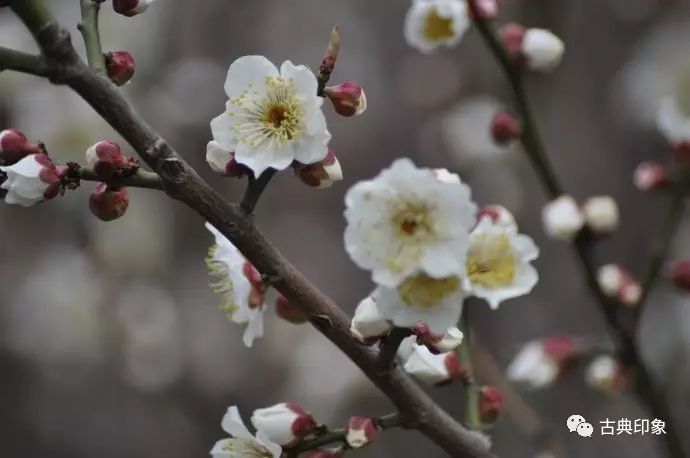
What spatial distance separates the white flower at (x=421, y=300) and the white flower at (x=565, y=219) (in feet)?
1.68

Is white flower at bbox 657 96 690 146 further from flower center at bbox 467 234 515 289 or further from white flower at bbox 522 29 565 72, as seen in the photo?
flower center at bbox 467 234 515 289

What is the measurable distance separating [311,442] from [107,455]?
2130 millimetres

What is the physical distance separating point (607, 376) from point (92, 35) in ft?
2.32

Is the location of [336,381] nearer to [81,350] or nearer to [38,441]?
[81,350]

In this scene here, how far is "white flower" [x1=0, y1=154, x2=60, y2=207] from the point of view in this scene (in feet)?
2.11

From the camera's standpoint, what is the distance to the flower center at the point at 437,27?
3.42ft

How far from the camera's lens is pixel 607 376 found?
1054mm

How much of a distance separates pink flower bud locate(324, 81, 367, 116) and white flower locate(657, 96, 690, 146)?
54 cm

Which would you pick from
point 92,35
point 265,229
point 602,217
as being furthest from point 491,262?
point 265,229

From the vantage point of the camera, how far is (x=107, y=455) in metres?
2.66

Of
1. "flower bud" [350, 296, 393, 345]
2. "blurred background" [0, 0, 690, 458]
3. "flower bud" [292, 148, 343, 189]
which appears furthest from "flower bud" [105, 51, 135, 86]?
"blurred background" [0, 0, 690, 458]

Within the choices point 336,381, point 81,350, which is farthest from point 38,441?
point 336,381

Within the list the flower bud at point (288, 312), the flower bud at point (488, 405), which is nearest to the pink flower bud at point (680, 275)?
the flower bud at point (488, 405)

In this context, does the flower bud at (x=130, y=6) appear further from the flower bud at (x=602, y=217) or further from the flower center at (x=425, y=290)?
the flower bud at (x=602, y=217)
